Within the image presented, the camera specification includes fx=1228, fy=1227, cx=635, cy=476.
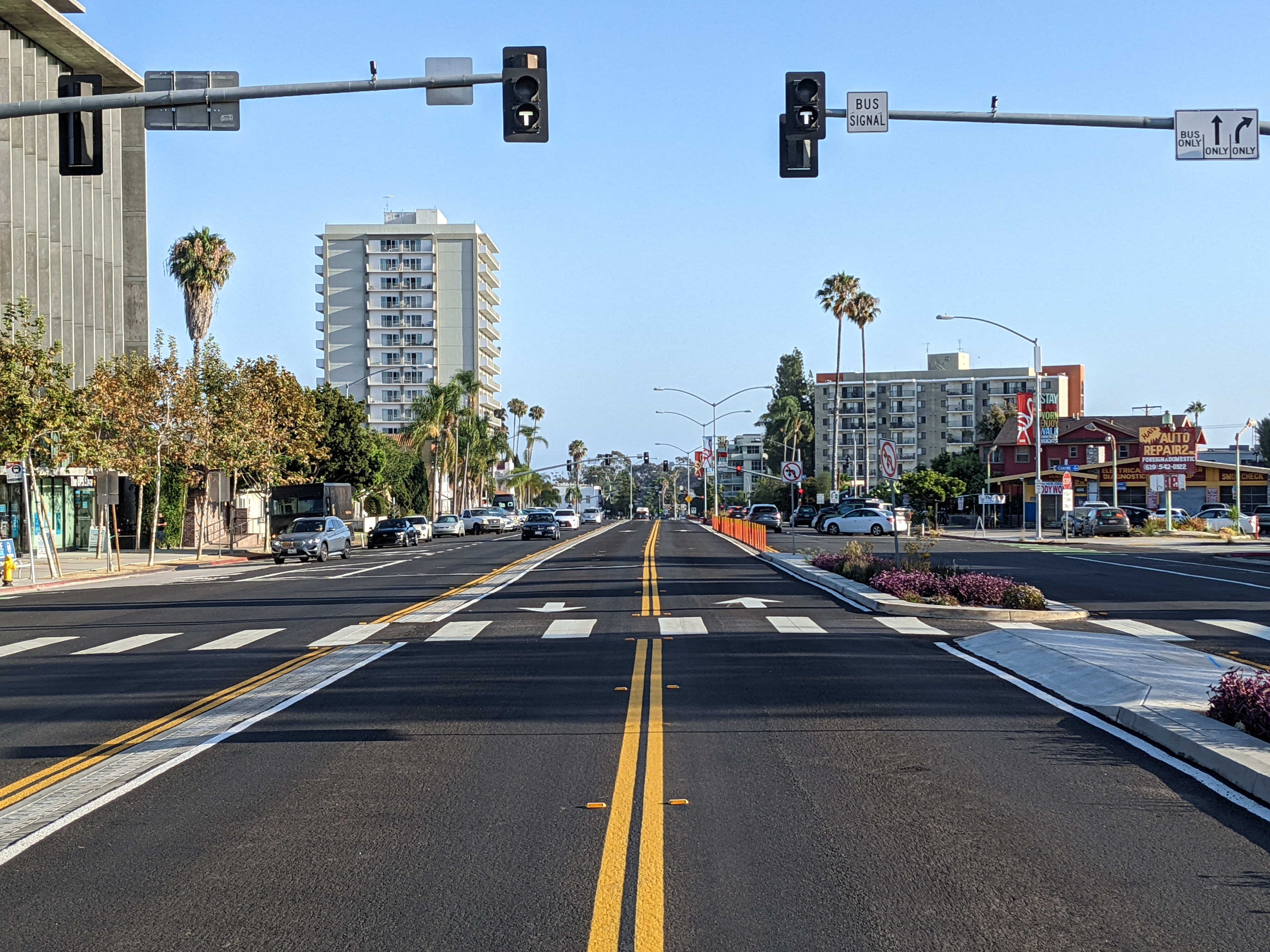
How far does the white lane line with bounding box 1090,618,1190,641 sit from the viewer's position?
16922 mm

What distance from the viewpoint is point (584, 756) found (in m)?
9.12

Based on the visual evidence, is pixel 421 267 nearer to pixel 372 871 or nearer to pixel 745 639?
pixel 745 639

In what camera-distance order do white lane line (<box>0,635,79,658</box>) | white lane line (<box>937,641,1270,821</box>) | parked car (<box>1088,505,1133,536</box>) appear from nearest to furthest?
white lane line (<box>937,641,1270,821</box>) → white lane line (<box>0,635,79,658</box>) → parked car (<box>1088,505,1133,536</box>)

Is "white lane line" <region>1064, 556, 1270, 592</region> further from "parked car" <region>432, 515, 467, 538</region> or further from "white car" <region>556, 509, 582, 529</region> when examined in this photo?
"white car" <region>556, 509, 582, 529</region>

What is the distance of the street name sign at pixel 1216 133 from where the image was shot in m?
15.4

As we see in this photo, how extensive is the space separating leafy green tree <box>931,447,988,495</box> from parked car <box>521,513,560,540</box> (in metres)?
43.9

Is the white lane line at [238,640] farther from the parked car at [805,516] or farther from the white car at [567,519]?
the white car at [567,519]

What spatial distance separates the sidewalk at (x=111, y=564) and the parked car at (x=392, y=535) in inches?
282

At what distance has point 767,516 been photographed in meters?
75.4

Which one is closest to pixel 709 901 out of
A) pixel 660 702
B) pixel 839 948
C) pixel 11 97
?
pixel 839 948

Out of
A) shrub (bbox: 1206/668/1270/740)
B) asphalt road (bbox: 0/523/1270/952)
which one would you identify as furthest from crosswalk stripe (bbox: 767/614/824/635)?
shrub (bbox: 1206/668/1270/740)

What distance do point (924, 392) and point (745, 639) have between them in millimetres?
130789

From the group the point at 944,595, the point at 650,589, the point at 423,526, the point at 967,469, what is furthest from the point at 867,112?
the point at 967,469

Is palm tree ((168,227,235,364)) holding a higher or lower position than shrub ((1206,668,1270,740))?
higher
